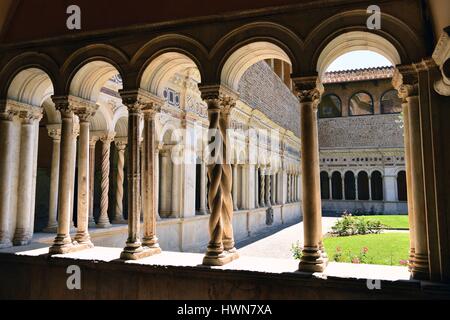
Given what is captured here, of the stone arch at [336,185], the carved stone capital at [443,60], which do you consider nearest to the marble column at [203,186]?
the carved stone capital at [443,60]

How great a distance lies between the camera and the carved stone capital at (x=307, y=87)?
176 inches

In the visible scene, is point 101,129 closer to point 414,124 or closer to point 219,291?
point 219,291

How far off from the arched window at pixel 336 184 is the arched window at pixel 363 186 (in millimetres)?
1280

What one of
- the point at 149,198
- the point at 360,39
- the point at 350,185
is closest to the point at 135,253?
the point at 149,198

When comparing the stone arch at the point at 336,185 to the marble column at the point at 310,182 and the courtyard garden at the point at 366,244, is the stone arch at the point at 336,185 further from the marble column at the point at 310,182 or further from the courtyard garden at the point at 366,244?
the marble column at the point at 310,182

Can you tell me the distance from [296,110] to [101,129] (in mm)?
19008

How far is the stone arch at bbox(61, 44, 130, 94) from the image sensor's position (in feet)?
17.4

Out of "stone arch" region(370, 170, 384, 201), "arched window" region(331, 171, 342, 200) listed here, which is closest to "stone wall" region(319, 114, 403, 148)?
"stone arch" region(370, 170, 384, 201)

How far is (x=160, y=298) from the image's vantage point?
15.4 ft

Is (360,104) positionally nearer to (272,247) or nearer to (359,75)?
(359,75)

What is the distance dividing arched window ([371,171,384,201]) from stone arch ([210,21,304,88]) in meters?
23.5

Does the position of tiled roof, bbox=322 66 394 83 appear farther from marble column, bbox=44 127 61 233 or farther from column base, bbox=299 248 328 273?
column base, bbox=299 248 328 273

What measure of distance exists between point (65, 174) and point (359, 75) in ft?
85.7

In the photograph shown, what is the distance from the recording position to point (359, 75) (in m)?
27.9
